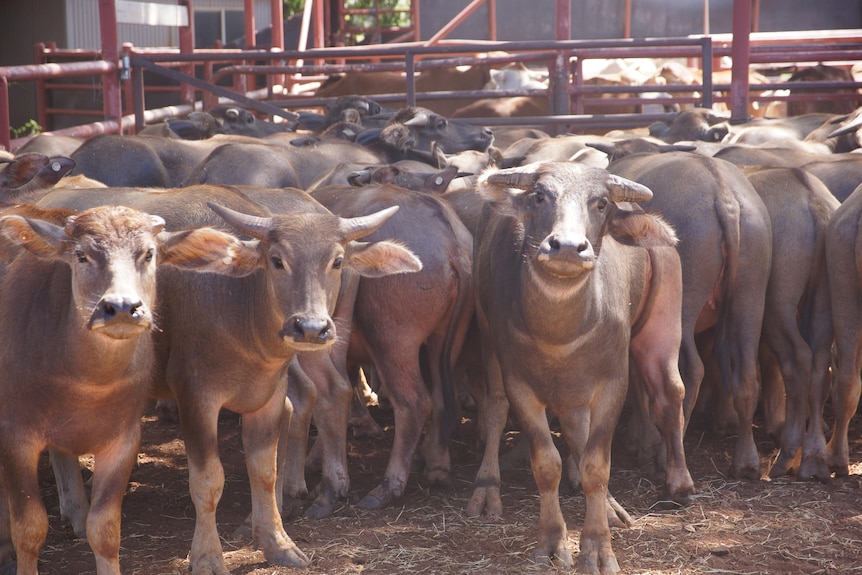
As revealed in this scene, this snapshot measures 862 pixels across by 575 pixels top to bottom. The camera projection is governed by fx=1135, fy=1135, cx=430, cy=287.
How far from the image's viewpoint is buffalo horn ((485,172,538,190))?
541 cm

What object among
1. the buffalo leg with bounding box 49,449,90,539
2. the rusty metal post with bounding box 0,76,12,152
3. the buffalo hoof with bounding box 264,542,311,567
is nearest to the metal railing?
the rusty metal post with bounding box 0,76,12,152

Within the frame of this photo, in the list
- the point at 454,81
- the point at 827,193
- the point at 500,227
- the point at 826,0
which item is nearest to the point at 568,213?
the point at 500,227

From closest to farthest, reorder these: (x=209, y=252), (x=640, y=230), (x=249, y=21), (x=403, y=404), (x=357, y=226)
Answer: (x=209, y=252) < (x=357, y=226) < (x=640, y=230) < (x=403, y=404) < (x=249, y=21)

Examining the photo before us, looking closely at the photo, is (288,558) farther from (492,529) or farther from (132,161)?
(132,161)

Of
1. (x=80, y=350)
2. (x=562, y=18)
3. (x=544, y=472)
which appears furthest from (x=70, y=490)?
(x=562, y=18)

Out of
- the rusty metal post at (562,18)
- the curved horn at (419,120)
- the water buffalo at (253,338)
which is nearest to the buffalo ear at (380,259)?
the water buffalo at (253,338)

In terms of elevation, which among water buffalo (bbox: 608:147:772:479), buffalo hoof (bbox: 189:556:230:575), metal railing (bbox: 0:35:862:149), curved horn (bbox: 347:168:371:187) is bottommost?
buffalo hoof (bbox: 189:556:230:575)

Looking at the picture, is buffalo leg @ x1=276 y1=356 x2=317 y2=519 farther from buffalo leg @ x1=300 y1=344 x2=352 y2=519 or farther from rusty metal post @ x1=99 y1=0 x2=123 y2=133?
rusty metal post @ x1=99 y1=0 x2=123 y2=133

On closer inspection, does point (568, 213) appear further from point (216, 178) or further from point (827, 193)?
point (216, 178)

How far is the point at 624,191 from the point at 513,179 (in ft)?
1.73

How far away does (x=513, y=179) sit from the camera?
5.44 metres

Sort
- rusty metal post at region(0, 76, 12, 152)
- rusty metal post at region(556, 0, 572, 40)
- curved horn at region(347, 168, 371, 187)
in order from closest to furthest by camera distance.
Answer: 1. curved horn at region(347, 168, 371, 187)
2. rusty metal post at region(0, 76, 12, 152)
3. rusty metal post at region(556, 0, 572, 40)

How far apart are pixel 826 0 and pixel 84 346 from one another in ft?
72.3

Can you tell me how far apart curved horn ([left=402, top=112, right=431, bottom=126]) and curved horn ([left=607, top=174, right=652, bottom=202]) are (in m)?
5.90
